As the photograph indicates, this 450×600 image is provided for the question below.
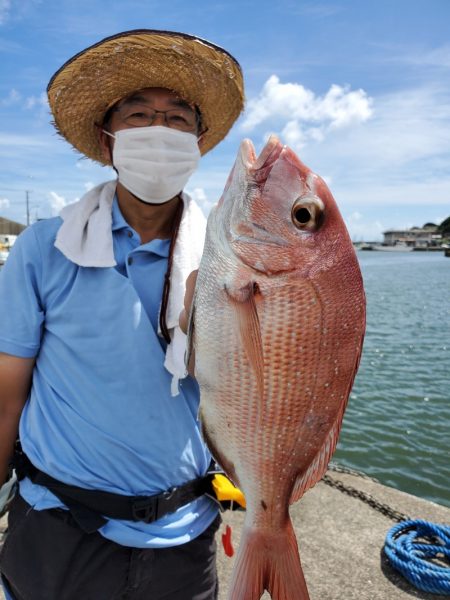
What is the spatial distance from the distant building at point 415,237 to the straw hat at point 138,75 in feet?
424

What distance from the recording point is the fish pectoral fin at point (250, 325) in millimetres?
1443

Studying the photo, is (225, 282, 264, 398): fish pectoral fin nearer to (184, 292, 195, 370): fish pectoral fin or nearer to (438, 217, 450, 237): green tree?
(184, 292, 195, 370): fish pectoral fin

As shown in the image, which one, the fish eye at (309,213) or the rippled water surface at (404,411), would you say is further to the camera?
the rippled water surface at (404,411)

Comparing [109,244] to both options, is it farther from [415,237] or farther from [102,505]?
[415,237]

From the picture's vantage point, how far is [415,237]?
13962 centimetres

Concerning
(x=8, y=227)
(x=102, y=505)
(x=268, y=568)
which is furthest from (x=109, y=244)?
(x=8, y=227)

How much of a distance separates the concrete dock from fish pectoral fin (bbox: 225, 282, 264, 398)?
2.57 m

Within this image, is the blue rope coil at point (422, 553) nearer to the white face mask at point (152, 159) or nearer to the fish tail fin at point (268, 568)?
the fish tail fin at point (268, 568)

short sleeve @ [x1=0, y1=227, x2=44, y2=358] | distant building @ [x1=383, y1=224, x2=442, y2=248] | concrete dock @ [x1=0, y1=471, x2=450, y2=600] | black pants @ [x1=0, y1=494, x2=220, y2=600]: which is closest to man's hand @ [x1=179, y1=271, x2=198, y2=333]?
short sleeve @ [x1=0, y1=227, x2=44, y2=358]

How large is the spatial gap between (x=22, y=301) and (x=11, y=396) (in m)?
0.40

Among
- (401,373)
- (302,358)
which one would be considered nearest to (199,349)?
(302,358)

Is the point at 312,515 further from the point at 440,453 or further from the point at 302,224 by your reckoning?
the point at 440,453

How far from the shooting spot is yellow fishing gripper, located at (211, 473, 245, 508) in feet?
6.51

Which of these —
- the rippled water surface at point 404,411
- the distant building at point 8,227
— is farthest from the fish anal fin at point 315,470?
the distant building at point 8,227
